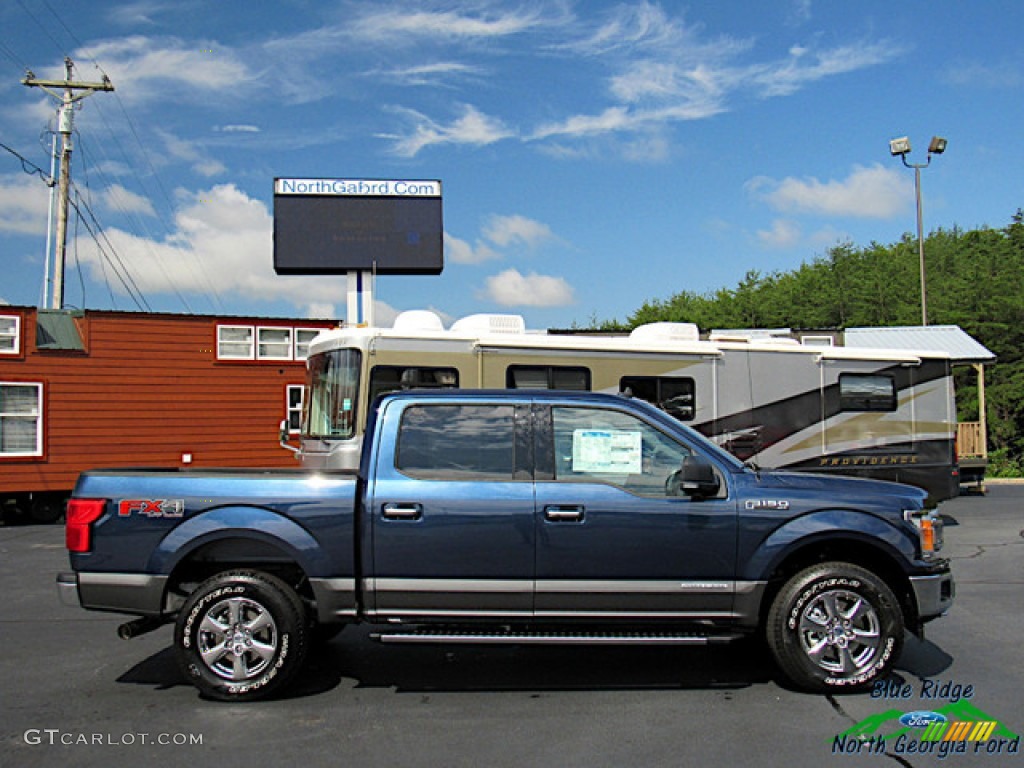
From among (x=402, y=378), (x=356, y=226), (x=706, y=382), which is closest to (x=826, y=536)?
(x=402, y=378)

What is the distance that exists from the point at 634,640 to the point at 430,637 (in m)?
1.22

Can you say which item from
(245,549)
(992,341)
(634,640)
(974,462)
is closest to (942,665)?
(634,640)

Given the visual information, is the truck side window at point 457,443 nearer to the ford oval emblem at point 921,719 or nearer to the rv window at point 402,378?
the ford oval emblem at point 921,719

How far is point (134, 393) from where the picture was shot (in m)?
16.7

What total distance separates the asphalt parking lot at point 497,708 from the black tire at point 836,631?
154mm

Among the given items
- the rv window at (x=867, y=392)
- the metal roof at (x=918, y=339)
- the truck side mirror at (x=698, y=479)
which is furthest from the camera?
the metal roof at (x=918, y=339)

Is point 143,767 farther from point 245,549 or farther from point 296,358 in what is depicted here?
point 296,358

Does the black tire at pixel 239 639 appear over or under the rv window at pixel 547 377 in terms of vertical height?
under

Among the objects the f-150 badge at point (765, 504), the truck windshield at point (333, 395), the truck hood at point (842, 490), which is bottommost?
the f-150 badge at point (765, 504)

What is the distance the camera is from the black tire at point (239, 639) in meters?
5.23

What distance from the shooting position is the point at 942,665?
6.01 metres

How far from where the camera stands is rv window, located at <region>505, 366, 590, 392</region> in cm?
1105

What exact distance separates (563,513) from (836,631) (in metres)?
1.84

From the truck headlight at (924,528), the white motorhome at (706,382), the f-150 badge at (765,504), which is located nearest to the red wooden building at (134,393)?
the white motorhome at (706,382)
